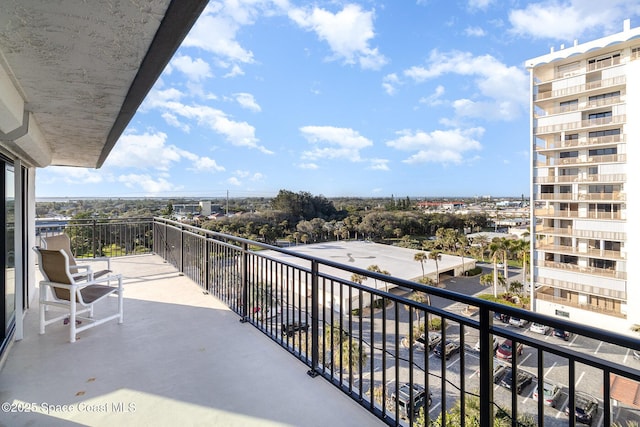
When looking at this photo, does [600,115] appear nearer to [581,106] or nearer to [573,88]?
[581,106]

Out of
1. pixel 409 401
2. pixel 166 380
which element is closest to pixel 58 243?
pixel 166 380

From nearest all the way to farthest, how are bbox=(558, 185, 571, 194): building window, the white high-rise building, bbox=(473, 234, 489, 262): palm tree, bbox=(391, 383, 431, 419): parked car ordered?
bbox=(391, 383, 431, 419): parked car < the white high-rise building < bbox=(558, 185, 571, 194): building window < bbox=(473, 234, 489, 262): palm tree

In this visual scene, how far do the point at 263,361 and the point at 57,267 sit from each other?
89.3 inches

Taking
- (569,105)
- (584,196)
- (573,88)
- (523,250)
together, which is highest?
(573,88)

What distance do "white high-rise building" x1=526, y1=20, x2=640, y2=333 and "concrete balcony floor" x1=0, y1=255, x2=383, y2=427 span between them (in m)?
28.6

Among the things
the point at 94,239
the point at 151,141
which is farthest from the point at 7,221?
the point at 151,141

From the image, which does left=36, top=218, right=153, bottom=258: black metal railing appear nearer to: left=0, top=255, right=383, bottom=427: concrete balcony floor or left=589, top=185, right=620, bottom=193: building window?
left=0, top=255, right=383, bottom=427: concrete balcony floor

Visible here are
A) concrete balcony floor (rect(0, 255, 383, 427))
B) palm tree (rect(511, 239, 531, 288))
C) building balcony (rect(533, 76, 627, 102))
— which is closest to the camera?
concrete balcony floor (rect(0, 255, 383, 427))

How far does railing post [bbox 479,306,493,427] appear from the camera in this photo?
1.21 m

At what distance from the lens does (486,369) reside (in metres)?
1.22

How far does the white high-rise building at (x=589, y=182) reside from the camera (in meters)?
21.6

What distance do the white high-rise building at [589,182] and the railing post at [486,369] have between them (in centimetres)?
2866

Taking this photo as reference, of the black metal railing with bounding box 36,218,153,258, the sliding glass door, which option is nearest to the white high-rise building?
the black metal railing with bounding box 36,218,153,258

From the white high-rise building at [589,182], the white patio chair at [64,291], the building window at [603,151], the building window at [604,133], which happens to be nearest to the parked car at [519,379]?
the white patio chair at [64,291]
